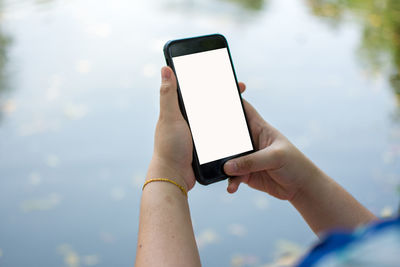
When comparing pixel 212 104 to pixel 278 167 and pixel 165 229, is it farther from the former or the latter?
pixel 165 229

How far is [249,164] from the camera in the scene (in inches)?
40.5

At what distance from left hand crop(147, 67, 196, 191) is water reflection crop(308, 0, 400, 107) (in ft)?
8.14

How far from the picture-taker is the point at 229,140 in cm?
111

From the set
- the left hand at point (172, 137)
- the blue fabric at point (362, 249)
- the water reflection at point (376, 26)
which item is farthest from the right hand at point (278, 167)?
the water reflection at point (376, 26)

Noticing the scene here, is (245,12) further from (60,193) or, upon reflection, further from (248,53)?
(60,193)

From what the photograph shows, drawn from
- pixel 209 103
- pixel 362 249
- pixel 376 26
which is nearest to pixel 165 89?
pixel 209 103

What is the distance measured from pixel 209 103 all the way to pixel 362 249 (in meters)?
0.79

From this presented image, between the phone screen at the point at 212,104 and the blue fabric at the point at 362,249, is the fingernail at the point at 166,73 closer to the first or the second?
the phone screen at the point at 212,104

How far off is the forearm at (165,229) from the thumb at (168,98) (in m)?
0.17

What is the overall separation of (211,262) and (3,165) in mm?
1400

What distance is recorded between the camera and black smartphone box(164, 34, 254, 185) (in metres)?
1.05

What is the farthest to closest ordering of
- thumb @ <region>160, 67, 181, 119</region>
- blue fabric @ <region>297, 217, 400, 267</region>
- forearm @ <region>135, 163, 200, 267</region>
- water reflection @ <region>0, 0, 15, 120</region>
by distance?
water reflection @ <region>0, 0, 15, 120</region> → thumb @ <region>160, 67, 181, 119</region> → forearm @ <region>135, 163, 200, 267</region> → blue fabric @ <region>297, 217, 400, 267</region>

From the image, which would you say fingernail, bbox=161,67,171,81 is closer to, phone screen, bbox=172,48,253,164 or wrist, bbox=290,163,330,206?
phone screen, bbox=172,48,253,164

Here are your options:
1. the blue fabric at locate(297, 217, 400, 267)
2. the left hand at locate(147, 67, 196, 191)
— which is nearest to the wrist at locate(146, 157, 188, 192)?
the left hand at locate(147, 67, 196, 191)
